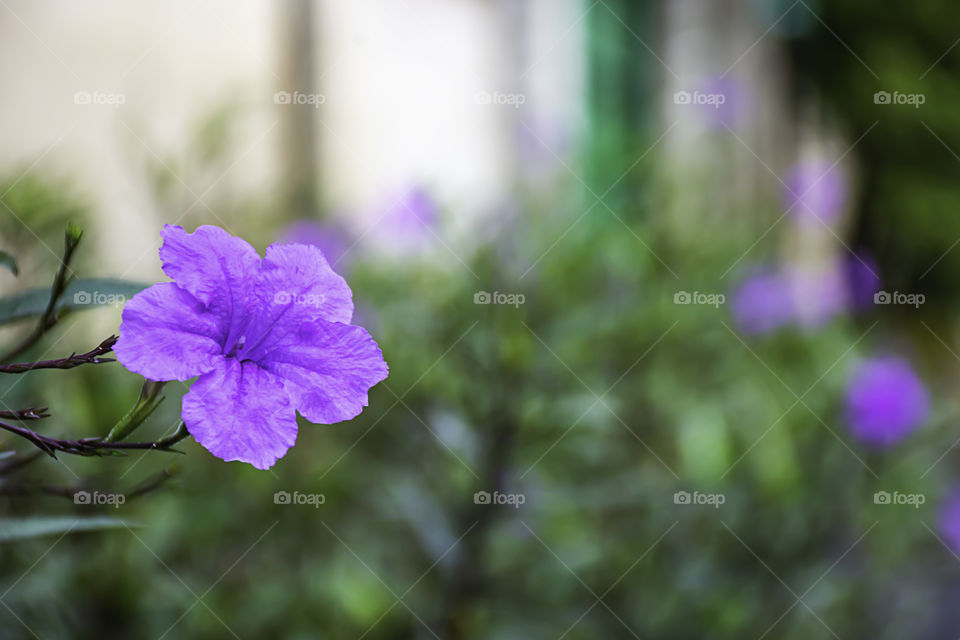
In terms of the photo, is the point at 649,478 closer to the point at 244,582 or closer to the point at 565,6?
the point at 244,582

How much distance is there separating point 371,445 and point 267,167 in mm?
1241

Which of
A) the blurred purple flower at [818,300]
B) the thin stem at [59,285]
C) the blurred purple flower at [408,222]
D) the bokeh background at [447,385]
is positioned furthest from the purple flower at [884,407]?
the thin stem at [59,285]

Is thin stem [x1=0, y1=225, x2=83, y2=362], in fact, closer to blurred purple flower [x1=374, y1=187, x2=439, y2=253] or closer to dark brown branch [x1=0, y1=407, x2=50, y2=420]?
dark brown branch [x1=0, y1=407, x2=50, y2=420]

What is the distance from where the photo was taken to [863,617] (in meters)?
1.63

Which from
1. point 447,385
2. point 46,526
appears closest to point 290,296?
point 46,526

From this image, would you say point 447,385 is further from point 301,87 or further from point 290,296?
point 301,87

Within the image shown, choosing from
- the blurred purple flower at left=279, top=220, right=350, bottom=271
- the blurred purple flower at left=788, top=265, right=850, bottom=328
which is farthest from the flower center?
the blurred purple flower at left=788, top=265, right=850, bottom=328

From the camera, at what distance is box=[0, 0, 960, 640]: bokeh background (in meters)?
1.21

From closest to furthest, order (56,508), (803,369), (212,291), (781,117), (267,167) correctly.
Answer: (212,291) → (56,508) → (803,369) → (267,167) → (781,117)

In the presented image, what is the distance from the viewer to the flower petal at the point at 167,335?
0.44 m

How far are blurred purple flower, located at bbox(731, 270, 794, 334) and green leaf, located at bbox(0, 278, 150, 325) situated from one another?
2165mm

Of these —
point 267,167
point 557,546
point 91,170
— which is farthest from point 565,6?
point 557,546

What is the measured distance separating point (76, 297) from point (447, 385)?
→ 3.05 ft

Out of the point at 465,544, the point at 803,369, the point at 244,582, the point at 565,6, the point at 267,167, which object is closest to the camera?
the point at 465,544
